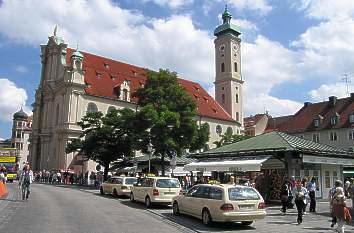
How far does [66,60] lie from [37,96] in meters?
10.3

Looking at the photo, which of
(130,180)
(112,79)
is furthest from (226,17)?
(130,180)

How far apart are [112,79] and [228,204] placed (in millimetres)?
56951

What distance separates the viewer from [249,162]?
23328 mm

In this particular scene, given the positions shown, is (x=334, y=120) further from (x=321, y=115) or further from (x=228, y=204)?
(x=228, y=204)

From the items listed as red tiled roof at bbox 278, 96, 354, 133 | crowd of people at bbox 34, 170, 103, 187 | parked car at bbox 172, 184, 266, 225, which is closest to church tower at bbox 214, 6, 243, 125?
red tiled roof at bbox 278, 96, 354, 133

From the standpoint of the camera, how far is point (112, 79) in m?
68.1

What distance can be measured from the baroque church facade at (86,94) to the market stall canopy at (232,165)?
27.8 m

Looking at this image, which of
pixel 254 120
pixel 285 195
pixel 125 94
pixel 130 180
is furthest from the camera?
pixel 254 120

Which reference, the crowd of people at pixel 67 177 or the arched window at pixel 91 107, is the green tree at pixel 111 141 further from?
the arched window at pixel 91 107

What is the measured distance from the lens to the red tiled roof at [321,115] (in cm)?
6050

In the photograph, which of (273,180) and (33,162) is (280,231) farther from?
(33,162)

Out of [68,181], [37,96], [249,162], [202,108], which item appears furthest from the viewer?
[202,108]

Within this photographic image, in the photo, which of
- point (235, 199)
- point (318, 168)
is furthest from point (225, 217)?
point (318, 168)

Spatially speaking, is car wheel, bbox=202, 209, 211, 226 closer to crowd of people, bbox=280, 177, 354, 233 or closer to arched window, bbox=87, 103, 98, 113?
crowd of people, bbox=280, 177, 354, 233
